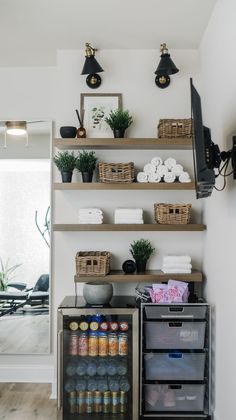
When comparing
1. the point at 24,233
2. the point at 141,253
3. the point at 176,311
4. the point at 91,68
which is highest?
the point at 91,68

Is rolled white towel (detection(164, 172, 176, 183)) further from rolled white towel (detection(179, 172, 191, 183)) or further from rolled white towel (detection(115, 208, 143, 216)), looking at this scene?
rolled white towel (detection(115, 208, 143, 216))

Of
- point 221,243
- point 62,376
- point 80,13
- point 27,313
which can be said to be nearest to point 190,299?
point 221,243

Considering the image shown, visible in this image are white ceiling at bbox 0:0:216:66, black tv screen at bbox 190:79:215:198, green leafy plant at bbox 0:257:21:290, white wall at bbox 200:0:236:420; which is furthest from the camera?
green leafy plant at bbox 0:257:21:290

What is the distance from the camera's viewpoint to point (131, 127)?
3385 millimetres

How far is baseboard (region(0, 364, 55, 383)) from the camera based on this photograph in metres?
3.67

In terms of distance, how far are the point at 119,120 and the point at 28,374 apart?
228 centimetres

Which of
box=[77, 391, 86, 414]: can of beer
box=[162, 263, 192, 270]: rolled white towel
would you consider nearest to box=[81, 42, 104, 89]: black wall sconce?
box=[162, 263, 192, 270]: rolled white towel

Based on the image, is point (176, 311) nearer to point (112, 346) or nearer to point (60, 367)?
point (112, 346)

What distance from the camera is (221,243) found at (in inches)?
105

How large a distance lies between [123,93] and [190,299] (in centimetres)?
166

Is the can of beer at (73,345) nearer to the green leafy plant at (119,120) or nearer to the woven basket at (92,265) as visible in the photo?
the woven basket at (92,265)

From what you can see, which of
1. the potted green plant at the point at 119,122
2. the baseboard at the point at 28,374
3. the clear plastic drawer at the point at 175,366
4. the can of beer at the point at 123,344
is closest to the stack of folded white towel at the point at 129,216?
the potted green plant at the point at 119,122

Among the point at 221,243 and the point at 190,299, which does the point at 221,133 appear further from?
the point at 190,299

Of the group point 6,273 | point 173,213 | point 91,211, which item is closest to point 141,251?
point 173,213
